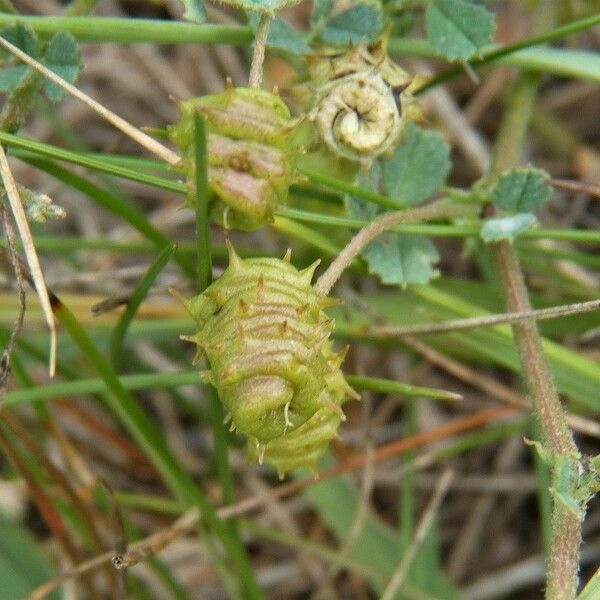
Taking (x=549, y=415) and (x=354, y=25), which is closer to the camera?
(x=549, y=415)

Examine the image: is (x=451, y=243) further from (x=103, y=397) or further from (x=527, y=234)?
(x=103, y=397)

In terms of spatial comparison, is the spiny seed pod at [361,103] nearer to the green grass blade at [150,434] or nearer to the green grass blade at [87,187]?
the green grass blade at [87,187]

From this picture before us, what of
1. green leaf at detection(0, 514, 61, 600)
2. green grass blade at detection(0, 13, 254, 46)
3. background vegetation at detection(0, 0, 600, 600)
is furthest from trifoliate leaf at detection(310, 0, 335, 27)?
green leaf at detection(0, 514, 61, 600)

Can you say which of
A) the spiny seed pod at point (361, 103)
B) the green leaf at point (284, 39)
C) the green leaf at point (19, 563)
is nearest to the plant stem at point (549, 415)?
the spiny seed pod at point (361, 103)

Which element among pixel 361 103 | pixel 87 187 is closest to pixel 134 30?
pixel 87 187

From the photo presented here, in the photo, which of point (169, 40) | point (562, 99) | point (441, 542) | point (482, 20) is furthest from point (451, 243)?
point (169, 40)

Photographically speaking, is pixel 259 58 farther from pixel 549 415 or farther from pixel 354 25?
pixel 549 415
